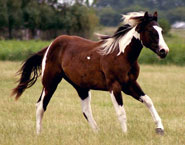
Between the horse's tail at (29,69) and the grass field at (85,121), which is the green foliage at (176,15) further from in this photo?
the horse's tail at (29,69)

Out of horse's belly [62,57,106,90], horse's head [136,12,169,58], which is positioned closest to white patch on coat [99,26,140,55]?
horse's head [136,12,169,58]

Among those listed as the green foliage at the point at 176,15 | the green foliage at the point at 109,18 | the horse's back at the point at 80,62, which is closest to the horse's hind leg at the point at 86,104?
the horse's back at the point at 80,62

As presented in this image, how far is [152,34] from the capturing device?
7.38 metres

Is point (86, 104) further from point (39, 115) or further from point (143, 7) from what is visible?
point (143, 7)

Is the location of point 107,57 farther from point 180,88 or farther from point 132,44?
point 180,88

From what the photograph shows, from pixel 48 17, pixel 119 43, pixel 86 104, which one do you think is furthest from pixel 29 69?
pixel 48 17

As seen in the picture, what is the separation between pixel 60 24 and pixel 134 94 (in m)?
45.9

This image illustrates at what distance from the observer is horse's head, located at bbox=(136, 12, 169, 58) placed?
726 cm

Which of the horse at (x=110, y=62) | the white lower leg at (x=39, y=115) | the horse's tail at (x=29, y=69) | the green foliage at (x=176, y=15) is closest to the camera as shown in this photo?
the horse at (x=110, y=62)

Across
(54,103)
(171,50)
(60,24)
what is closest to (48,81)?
(54,103)

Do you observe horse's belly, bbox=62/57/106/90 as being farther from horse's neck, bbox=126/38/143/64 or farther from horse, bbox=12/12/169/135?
horse's neck, bbox=126/38/143/64

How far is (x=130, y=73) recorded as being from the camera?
7.66 metres

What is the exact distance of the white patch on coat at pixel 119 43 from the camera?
7.66 m

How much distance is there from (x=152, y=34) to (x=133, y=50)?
43 cm
